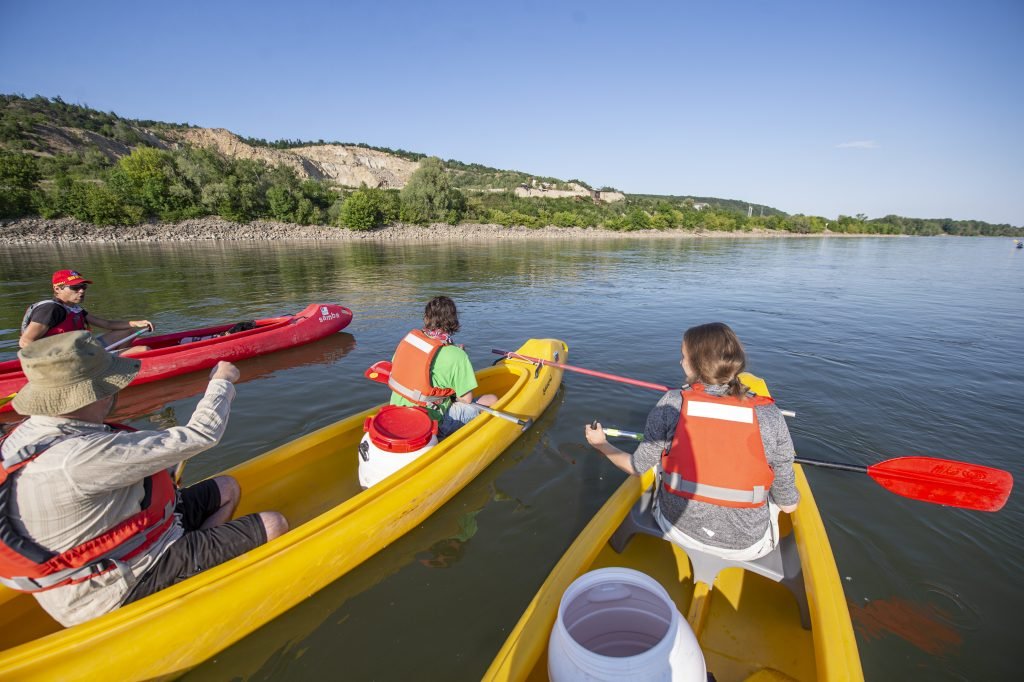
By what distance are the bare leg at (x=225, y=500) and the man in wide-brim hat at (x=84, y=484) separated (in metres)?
0.57

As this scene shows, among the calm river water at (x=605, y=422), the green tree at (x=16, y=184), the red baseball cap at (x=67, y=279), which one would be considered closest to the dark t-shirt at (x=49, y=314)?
the red baseball cap at (x=67, y=279)

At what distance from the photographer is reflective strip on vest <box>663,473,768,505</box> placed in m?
2.29

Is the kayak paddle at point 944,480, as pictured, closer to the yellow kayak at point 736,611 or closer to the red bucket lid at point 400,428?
the yellow kayak at point 736,611

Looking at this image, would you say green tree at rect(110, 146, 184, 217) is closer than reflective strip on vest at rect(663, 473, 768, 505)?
No

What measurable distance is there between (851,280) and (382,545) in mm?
24686

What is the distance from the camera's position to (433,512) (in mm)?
3963

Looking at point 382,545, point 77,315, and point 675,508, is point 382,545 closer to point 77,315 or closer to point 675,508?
point 675,508

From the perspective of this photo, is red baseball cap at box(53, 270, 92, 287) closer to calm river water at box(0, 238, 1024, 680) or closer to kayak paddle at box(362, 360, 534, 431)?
calm river water at box(0, 238, 1024, 680)

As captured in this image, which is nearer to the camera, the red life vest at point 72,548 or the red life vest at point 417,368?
the red life vest at point 72,548

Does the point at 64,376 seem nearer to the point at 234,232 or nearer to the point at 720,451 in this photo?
the point at 720,451

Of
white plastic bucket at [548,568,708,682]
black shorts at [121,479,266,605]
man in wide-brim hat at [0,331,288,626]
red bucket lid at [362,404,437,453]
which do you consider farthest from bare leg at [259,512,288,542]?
white plastic bucket at [548,568,708,682]

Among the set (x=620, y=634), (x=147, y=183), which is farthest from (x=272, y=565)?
(x=147, y=183)

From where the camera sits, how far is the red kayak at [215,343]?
672 cm

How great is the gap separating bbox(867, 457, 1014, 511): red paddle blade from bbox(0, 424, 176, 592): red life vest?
498 centimetres
